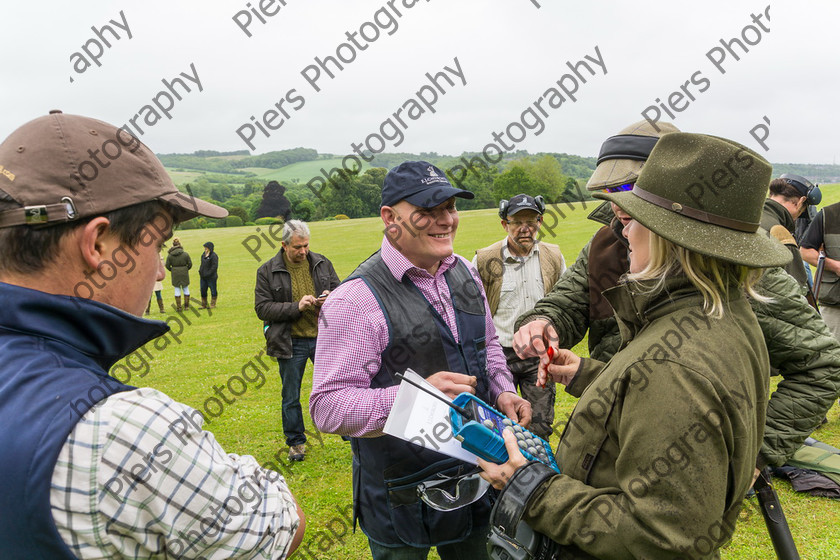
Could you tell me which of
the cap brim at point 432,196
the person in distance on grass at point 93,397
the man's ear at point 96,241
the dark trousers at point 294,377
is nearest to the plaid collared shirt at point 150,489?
the person in distance on grass at point 93,397

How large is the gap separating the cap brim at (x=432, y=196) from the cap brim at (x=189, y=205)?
4.47 feet

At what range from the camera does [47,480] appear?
1.16 metres

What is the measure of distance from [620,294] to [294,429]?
6035 mm

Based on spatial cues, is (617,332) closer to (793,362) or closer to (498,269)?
(793,362)

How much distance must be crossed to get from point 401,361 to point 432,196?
97 cm

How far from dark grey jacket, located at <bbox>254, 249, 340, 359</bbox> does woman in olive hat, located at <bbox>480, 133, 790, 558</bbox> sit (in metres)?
5.22

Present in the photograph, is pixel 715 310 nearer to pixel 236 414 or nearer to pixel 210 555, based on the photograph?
pixel 210 555

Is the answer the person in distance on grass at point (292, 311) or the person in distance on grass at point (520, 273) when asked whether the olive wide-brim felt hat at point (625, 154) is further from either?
the person in distance on grass at point (292, 311)

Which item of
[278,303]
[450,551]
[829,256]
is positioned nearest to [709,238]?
[450,551]

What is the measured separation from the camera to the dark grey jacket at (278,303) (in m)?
6.91

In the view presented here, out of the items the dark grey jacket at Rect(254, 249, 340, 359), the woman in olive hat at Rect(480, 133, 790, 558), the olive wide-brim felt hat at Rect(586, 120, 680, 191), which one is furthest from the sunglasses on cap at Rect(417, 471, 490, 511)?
the dark grey jacket at Rect(254, 249, 340, 359)

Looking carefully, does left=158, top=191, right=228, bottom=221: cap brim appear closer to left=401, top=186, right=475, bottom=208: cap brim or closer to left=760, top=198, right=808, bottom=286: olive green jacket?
left=401, top=186, right=475, bottom=208: cap brim

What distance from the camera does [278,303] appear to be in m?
6.99

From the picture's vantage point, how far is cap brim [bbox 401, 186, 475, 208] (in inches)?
119
